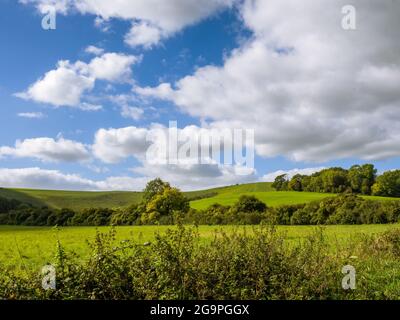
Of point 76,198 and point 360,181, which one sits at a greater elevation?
point 360,181

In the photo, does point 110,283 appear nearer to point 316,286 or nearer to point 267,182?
point 316,286

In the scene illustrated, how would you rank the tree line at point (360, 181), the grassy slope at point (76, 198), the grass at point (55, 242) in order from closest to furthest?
the grass at point (55, 242) → the tree line at point (360, 181) → the grassy slope at point (76, 198)

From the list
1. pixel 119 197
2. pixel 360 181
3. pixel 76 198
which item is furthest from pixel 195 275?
pixel 76 198

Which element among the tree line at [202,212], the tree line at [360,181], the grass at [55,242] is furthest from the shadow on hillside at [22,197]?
the grass at [55,242]

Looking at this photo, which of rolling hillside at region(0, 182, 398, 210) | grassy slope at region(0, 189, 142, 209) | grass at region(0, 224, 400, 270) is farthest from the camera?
grassy slope at region(0, 189, 142, 209)

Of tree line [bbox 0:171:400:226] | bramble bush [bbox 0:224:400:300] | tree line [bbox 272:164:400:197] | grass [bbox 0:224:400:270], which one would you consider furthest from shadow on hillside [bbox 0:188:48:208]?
bramble bush [bbox 0:224:400:300]

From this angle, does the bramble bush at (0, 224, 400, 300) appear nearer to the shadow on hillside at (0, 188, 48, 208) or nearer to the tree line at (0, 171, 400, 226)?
the tree line at (0, 171, 400, 226)

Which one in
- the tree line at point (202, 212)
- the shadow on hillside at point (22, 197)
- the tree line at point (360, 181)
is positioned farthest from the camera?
the shadow on hillside at point (22, 197)

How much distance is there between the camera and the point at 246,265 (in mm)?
9969

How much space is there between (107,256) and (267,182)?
115 meters

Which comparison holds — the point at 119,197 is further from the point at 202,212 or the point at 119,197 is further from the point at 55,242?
the point at 55,242

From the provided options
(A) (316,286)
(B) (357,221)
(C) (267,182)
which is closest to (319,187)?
(C) (267,182)

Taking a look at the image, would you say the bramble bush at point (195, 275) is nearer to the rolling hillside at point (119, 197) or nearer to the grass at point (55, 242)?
the grass at point (55, 242)

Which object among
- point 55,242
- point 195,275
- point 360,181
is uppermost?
point 360,181
